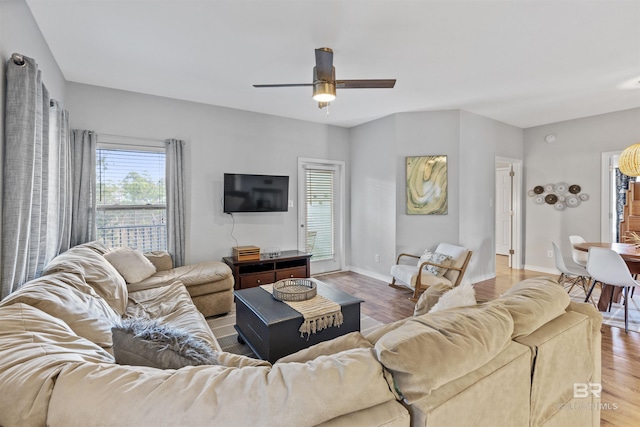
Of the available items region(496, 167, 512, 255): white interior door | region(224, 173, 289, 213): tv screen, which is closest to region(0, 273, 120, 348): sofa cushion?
region(224, 173, 289, 213): tv screen

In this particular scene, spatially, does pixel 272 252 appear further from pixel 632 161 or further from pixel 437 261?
pixel 632 161

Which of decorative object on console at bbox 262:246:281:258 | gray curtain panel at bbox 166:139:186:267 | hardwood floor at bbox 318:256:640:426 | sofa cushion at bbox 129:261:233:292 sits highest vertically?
gray curtain panel at bbox 166:139:186:267

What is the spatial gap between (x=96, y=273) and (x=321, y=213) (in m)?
3.60

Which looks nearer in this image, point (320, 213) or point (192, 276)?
point (192, 276)

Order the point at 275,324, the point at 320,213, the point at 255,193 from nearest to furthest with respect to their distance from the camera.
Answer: the point at 275,324
the point at 255,193
the point at 320,213

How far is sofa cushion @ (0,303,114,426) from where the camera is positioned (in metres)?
0.73

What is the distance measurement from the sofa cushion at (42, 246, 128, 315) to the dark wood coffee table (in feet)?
2.98

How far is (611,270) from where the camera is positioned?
3.07 metres

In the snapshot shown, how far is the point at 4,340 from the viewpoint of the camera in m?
1.00

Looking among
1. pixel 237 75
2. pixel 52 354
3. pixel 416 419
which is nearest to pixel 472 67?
pixel 237 75

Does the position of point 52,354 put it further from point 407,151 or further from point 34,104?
point 407,151

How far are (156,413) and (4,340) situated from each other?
0.75m

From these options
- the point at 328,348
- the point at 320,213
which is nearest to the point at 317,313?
the point at 328,348

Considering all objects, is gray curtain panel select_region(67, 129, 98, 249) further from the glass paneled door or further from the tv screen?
the glass paneled door
